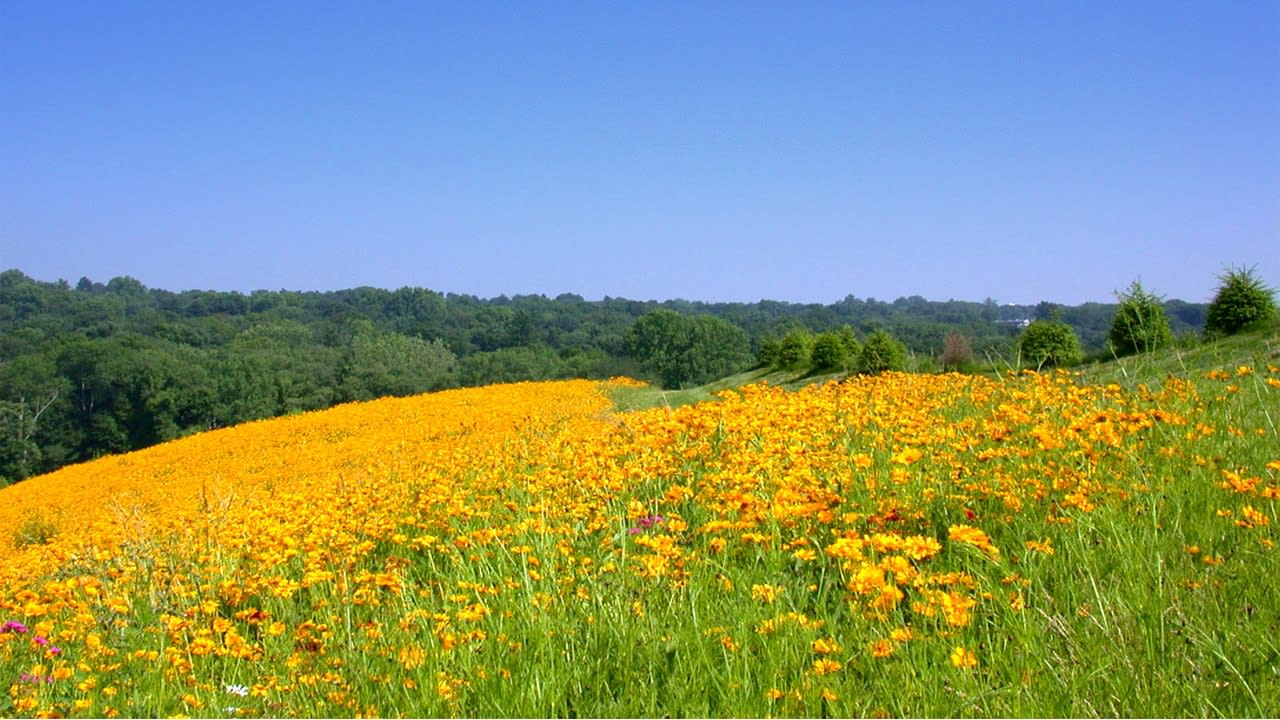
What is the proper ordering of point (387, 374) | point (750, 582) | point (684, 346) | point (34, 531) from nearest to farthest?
1. point (750, 582)
2. point (34, 531)
3. point (387, 374)
4. point (684, 346)

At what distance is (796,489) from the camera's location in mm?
3785

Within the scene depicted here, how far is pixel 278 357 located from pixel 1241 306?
52.0 meters

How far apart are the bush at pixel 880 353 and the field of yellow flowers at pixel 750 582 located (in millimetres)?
9572

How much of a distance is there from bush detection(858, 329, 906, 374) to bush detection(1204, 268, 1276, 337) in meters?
4.45

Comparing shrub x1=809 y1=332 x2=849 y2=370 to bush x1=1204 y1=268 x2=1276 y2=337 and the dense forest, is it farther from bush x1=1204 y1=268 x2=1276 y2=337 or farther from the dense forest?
bush x1=1204 y1=268 x2=1276 y2=337

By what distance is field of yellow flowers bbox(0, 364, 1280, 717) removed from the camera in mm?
2369

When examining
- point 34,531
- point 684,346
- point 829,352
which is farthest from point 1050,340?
point 684,346

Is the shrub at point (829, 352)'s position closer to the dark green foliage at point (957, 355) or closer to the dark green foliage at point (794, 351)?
the dark green foliage at point (794, 351)

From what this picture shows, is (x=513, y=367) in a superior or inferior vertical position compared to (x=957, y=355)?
inferior

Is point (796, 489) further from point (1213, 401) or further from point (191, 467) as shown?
point (191, 467)

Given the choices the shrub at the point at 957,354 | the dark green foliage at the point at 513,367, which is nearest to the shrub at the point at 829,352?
the shrub at the point at 957,354

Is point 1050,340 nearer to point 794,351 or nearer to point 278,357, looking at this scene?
point 794,351

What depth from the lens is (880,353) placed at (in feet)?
52.7

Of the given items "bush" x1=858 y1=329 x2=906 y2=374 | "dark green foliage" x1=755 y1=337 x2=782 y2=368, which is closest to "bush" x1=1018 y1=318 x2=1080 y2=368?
"bush" x1=858 y1=329 x2=906 y2=374
